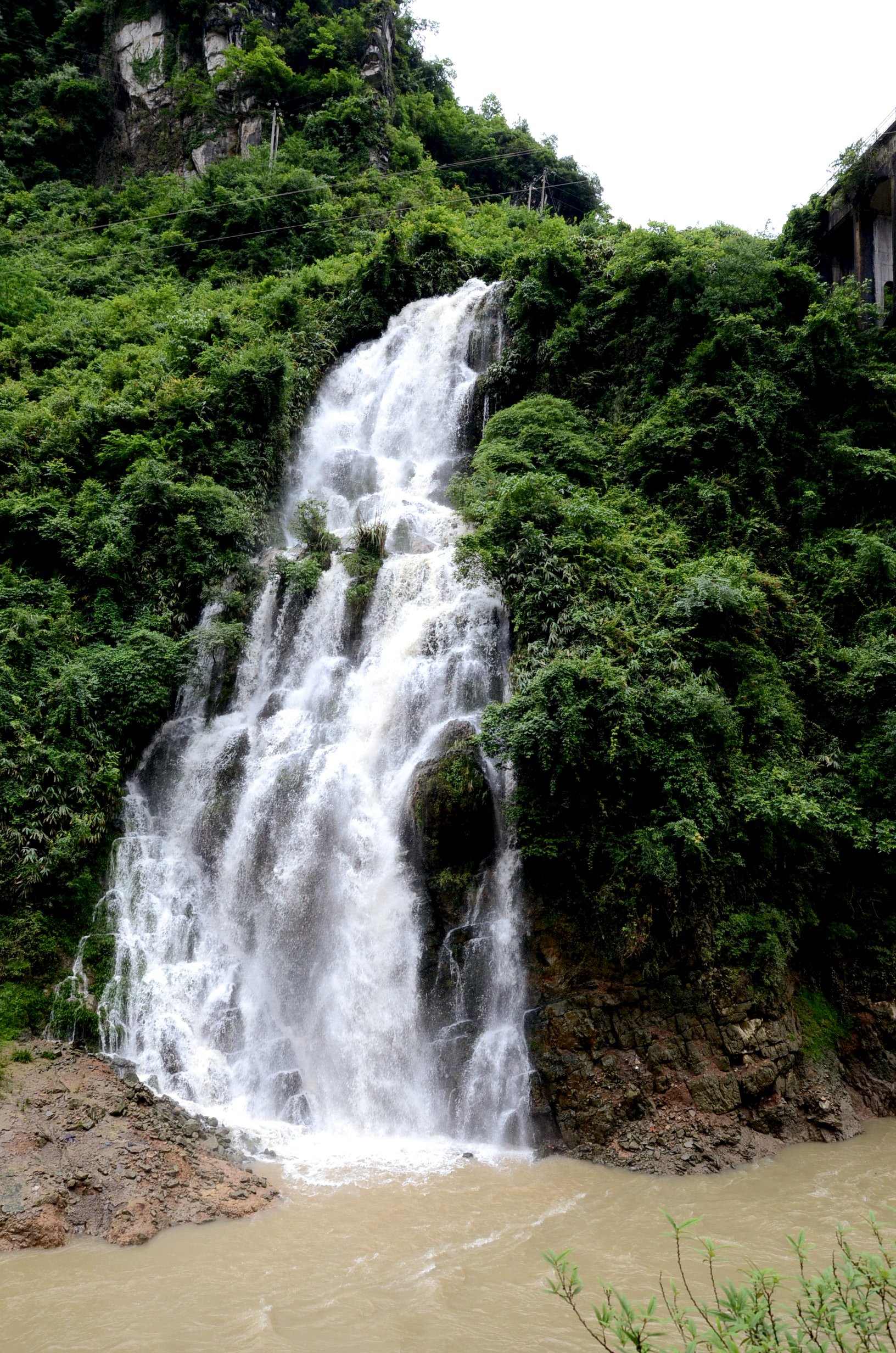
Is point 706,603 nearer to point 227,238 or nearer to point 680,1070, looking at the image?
point 680,1070

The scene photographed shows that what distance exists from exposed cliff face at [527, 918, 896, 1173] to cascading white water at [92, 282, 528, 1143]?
0.59 metres

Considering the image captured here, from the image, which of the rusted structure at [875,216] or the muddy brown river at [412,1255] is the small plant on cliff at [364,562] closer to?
the muddy brown river at [412,1255]

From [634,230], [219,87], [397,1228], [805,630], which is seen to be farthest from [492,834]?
[219,87]

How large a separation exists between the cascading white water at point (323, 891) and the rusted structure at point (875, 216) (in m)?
9.67

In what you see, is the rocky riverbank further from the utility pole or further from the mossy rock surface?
the utility pole

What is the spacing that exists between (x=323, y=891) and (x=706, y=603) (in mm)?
7088

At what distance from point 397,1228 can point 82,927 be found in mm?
6672

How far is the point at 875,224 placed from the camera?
54.9 ft

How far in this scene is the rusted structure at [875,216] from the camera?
1606 cm

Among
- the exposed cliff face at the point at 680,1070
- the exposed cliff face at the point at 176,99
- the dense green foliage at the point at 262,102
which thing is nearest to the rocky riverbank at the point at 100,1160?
the exposed cliff face at the point at 680,1070

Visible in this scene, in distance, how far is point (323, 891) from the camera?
12188mm

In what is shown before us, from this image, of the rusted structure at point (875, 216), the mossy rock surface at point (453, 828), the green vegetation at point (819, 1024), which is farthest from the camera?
the rusted structure at point (875, 216)

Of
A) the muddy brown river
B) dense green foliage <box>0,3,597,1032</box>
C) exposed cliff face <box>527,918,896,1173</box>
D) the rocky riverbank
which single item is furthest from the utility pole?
the muddy brown river

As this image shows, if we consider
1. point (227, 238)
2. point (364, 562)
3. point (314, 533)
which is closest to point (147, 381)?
point (314, 533)
